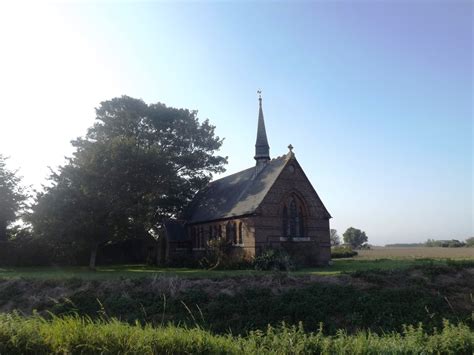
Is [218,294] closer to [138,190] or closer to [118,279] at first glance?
[118,279]

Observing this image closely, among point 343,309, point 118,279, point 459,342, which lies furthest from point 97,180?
point 459,342

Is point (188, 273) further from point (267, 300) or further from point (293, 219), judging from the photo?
point (293, 219)

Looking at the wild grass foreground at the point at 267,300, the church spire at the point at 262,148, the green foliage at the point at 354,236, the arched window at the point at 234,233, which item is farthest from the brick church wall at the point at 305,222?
the green foliage at the point at 354,236

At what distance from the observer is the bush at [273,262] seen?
2553cm

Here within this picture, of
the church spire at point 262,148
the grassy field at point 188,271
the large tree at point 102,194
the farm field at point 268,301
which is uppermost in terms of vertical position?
the church spire at point 262,148

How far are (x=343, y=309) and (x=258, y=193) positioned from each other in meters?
15.7

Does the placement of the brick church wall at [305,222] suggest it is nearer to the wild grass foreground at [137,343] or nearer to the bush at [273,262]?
the bush at [273,262]

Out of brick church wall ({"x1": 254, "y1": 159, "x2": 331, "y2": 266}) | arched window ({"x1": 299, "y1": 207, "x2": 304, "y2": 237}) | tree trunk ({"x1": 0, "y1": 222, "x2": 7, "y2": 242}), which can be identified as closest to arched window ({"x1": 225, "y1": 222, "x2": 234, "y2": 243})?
brick church wall ({"x1": 254, "y1": 159, "x2": 331, "y2": 266})

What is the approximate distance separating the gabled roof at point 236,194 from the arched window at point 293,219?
2.41 meters

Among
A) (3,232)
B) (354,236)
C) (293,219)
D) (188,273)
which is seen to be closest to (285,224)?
(293,219)

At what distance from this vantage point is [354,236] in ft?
314

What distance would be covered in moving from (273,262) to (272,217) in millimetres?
4605

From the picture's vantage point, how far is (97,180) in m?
29.1

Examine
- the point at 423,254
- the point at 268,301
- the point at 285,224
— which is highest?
the point at 285,224
